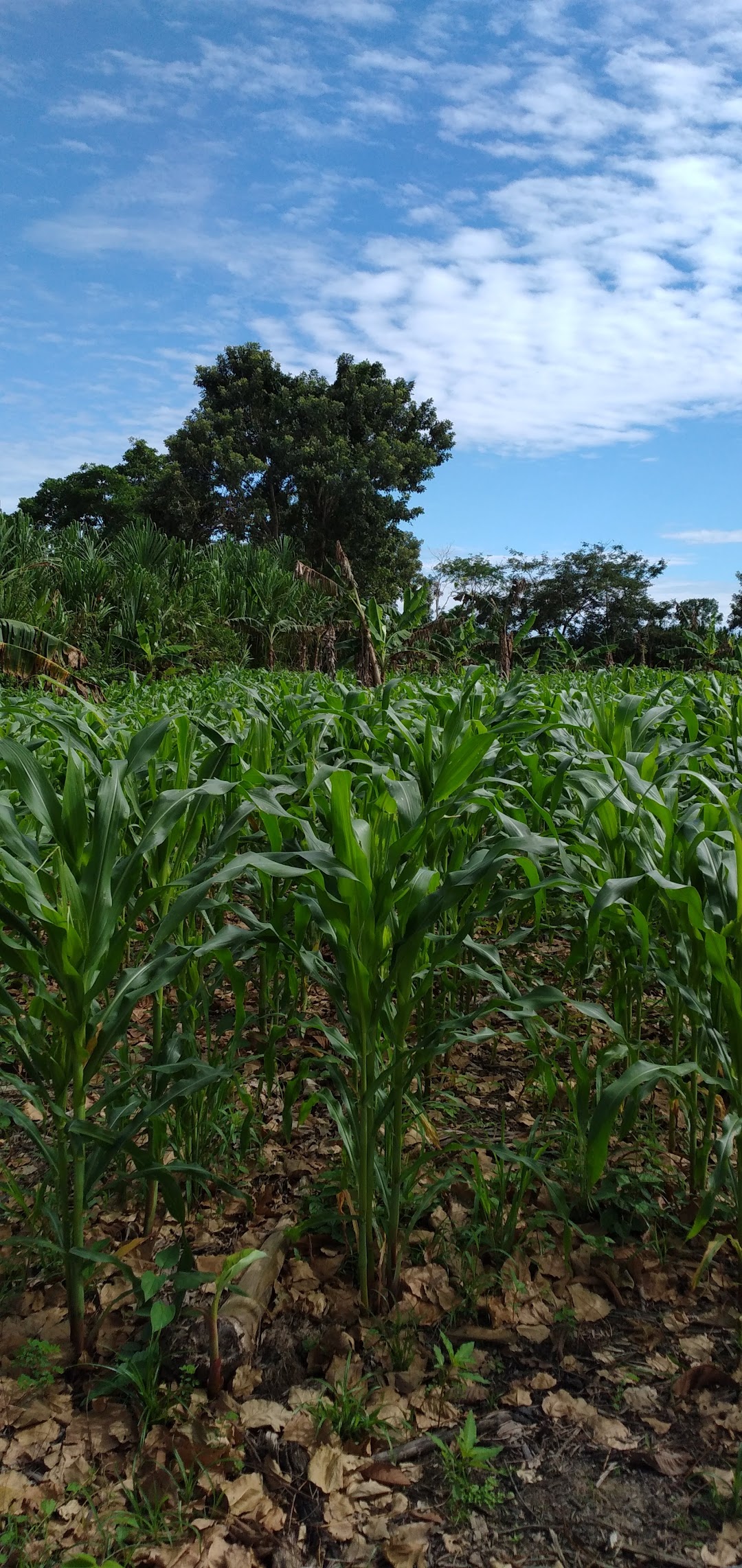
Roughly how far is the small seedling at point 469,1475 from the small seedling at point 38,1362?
2.23 ft

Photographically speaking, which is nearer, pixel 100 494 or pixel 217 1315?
pixel 217 1315

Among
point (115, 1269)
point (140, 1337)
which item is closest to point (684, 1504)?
point (140, 1337)

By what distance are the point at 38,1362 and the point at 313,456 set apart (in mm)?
28835

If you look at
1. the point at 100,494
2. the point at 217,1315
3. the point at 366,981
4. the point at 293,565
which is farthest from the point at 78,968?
the point at 100,494

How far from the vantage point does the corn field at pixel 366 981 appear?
1.60 m

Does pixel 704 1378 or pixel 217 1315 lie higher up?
pixel 217 1315

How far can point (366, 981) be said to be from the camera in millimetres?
1596

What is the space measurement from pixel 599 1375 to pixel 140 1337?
32.5 inches

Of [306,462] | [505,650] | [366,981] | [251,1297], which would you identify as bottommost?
[251,1297]

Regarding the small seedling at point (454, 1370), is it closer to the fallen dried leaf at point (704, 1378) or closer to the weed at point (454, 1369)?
the weed at point (454, 1369)

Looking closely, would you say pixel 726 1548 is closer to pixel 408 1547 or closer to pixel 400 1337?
pixel 408 1547

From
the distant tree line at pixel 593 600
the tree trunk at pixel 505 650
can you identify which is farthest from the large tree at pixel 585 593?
the tree trunk at pixel 505 650

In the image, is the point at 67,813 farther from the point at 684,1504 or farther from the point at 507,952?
the point at 507,952

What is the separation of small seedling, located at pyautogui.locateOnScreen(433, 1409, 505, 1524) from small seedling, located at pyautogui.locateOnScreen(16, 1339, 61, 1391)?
679 millimetres
